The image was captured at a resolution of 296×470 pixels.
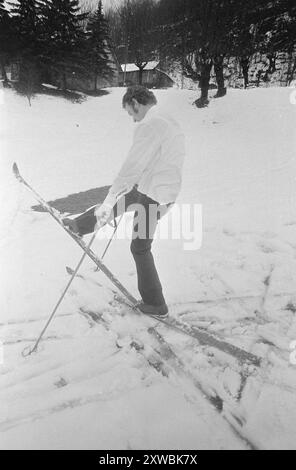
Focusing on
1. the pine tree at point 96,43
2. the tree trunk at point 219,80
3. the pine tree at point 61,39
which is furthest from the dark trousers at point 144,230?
A: the pine tree at point 96,43

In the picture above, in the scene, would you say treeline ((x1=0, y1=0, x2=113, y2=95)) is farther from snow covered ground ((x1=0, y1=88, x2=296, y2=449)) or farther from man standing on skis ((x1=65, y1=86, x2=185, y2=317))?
man standing on skis ((x1=65, y1=86, x2=185, y2=317))

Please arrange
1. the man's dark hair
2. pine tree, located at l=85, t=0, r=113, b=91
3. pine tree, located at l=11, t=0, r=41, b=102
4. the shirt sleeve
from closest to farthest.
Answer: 1. the shirt sleeve
2. the man's dark hair
3. pine tree, located at l=11, t=0, r=41, b=102
4. pine tree, located at l=85, t=0, r=113, b=91

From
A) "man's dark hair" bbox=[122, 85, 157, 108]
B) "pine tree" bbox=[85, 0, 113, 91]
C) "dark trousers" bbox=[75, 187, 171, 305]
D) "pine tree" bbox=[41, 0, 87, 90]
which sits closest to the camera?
"man's dark hair" bbox=[122, 85, 157, 108]

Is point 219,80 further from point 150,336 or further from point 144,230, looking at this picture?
point 150,336

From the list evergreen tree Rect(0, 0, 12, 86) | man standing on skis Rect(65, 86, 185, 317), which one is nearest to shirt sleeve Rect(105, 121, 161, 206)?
man standing on skis Rect(65, 86, 185, 317)

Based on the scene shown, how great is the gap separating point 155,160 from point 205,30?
66.0ft

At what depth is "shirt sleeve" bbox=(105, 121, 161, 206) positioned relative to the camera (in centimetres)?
263

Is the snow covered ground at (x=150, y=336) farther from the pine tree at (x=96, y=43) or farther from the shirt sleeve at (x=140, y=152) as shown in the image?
the pine tree at (x=96, y=43)

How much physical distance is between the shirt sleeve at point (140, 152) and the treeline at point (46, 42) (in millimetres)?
21530

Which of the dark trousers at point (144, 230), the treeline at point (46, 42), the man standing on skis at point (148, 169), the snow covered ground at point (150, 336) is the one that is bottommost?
the snow covered ground at point (150, 336)

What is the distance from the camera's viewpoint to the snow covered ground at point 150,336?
7.38 ft

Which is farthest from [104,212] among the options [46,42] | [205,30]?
[46,42]

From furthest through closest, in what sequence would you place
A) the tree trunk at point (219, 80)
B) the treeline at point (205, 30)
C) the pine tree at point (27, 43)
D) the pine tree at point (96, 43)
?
the pine tree at point (96, 43) < the pine tree at point (27, 43) < the tree trunk at point (219, 80) < the treeline at point (205, 30)

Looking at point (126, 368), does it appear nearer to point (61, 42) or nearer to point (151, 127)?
point (151, 127)
